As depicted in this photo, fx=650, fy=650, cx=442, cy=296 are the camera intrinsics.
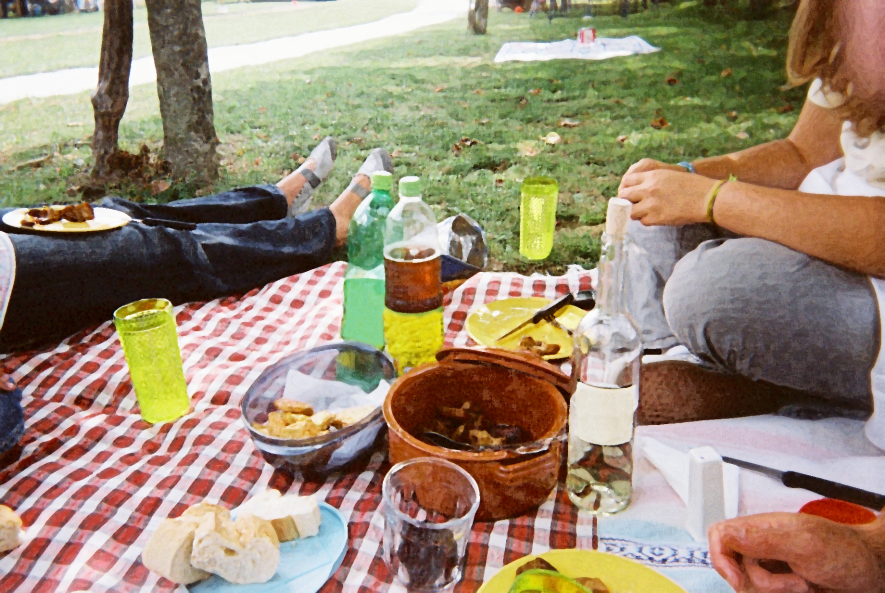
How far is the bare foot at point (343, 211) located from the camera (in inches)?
75.2

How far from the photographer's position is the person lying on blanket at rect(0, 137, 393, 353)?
1.42m

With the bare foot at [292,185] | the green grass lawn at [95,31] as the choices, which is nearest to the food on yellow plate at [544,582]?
the bare foot at [292,185]

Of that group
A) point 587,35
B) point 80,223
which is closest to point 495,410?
point 80,223

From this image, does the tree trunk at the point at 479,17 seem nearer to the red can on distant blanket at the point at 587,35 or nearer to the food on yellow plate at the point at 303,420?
the red can on distant blanket at the point at 587,35

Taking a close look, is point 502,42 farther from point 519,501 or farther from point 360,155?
point 519,501

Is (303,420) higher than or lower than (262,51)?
lower

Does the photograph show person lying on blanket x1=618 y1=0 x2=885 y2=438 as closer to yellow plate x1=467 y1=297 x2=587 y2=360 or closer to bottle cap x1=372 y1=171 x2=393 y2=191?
yellow plate x1=467 y1=297 x2=587 y2=360

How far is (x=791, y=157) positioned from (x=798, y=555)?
94 centimetres

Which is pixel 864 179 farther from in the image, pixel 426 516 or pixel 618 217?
pixel 426 516

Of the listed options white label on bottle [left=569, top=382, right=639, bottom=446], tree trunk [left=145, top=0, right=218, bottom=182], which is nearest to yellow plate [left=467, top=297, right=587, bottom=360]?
white label on bottle [left=569, top=382, right=639, bottom=446]

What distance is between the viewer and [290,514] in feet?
2.69

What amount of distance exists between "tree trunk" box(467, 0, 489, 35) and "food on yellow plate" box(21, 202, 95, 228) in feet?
4.45

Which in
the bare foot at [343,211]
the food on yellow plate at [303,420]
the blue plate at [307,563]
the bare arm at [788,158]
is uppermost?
the bare arm at [788,158]

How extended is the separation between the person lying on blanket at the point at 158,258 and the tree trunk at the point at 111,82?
59cm
